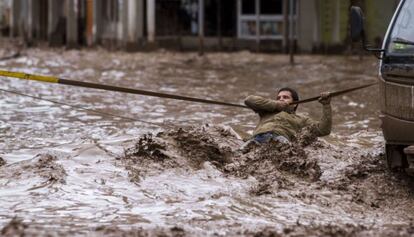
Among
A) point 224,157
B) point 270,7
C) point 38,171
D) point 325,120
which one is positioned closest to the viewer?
point 38,171

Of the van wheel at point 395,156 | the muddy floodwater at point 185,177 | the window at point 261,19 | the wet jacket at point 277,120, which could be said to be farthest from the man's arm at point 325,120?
the window at point 261,19

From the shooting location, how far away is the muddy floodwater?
18.0 ft

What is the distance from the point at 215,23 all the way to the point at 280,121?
1944 cm

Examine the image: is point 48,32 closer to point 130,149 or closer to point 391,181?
point 130,149

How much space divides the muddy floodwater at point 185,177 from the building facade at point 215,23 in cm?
1207

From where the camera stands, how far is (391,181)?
22.4 ft

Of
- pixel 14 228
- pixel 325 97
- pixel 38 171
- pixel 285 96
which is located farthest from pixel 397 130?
pixel 38 171

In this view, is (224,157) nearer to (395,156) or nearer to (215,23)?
(395,156)

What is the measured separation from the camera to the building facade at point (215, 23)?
83.9ft

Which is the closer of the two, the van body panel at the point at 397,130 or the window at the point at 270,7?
the van body panel at the point at 397,130

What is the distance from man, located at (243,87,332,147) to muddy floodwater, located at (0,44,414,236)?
0.21m

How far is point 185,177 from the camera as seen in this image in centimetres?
729

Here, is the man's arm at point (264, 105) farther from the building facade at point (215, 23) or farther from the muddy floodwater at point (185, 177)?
the building facade at point (215, 23)

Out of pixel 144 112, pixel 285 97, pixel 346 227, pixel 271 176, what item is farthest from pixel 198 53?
pixel 346 227
